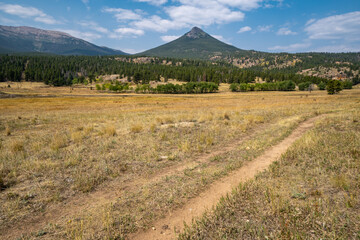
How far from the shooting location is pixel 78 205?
20.5 ft

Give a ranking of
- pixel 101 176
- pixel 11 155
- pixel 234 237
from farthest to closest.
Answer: pixel 11 155 → pixel 101 176 → pixel 234 237

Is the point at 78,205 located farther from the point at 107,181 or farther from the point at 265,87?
the point at 265,87

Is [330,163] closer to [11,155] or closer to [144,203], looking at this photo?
[144,203]

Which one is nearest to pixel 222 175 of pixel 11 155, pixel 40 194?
pixel 40 194

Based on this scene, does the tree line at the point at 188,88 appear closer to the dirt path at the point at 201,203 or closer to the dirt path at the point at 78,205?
the dirt path at the point at 201,203

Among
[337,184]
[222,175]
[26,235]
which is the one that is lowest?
[26,235]

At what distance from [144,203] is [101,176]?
316 cm

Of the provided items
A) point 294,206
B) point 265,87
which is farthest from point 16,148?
point 265,87

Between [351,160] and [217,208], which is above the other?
[351,160]

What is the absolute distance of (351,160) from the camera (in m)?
7.50

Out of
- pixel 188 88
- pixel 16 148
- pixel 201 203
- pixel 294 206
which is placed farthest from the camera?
pixel 188 88

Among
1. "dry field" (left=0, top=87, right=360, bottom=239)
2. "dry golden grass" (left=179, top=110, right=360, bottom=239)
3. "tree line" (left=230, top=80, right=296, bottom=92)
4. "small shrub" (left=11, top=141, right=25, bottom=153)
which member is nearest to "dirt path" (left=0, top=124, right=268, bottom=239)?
"dry field" (left=0, top=87, right=360, bottom=239)

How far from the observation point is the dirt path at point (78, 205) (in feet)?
17.1

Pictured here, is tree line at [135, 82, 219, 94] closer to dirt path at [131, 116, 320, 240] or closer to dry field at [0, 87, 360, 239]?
dry field at [0, 87, 360, 239]
